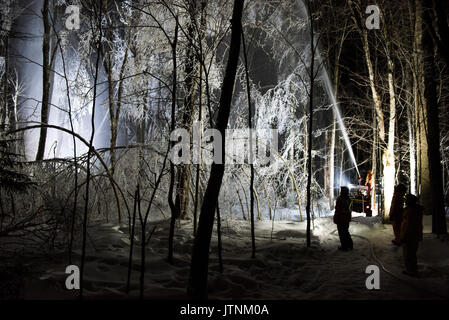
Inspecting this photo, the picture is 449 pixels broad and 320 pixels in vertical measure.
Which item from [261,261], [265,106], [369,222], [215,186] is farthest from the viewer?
[265,106]

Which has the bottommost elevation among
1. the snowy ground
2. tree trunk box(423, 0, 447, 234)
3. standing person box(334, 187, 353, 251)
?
the snowy ground

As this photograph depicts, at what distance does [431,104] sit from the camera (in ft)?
30.9

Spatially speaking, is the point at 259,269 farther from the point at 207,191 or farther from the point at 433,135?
the point at 433,135

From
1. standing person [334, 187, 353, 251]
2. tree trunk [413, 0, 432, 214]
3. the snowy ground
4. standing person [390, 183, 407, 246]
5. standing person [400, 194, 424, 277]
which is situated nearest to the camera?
the snowy ground

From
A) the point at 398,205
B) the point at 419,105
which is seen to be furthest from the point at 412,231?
the point at 419,105

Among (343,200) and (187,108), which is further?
(187,108)

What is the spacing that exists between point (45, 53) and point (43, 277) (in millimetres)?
8798

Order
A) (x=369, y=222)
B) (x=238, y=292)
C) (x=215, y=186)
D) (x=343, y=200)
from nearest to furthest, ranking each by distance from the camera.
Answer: (x=215, y=186)
(x=238, y=292)
(x=343, y=200)
(x=369, y=222)

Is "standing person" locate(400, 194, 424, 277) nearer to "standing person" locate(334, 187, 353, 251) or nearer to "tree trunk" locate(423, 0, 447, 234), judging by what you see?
"standing person" locate(334, 187, 353, 251)

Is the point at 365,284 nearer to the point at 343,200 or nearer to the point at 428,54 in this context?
the point at 343,200

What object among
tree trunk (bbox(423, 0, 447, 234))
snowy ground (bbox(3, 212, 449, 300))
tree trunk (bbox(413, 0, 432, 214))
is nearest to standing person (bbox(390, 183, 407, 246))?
snowy ground (bbox(3, 212, 449, 300))

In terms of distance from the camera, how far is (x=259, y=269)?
7.04m

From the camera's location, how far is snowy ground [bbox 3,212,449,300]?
18.1 feet
